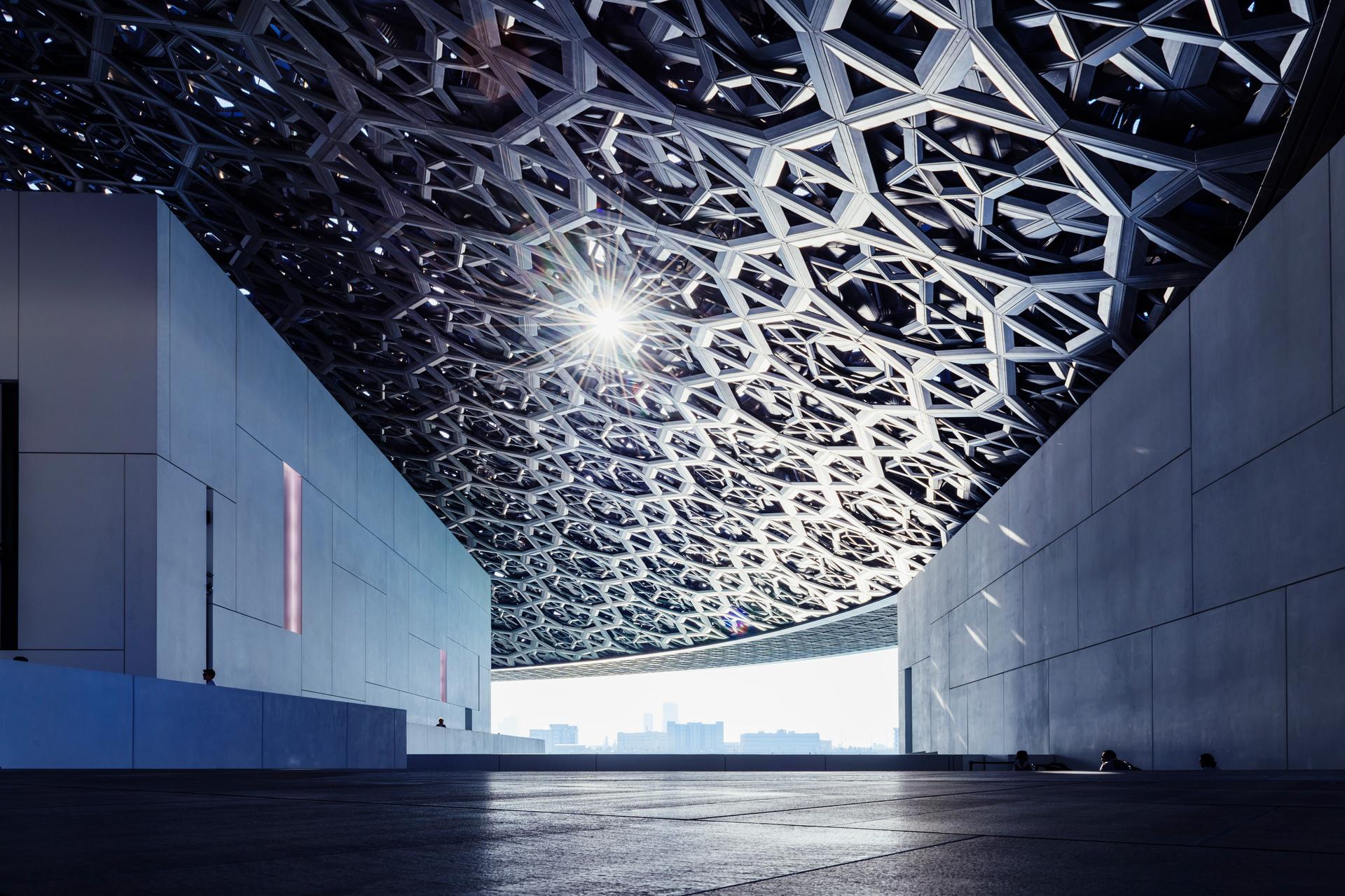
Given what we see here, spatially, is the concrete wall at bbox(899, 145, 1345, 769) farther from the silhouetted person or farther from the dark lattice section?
the dark lattice section

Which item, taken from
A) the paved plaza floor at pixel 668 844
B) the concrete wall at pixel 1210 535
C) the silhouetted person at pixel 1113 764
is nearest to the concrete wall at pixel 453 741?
the concrete wall at pixel 1210 535

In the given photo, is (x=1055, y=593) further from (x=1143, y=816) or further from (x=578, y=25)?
(x=1143, y=816)

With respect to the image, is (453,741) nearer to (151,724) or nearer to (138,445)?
(138,445)

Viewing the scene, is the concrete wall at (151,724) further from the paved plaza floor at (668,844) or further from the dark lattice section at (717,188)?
the dark lattice section at (717,188)

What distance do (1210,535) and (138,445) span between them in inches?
589

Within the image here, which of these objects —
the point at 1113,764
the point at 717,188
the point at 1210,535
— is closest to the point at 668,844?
the point at 1210,535

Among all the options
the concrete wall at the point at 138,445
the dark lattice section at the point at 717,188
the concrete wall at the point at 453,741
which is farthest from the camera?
the concrete wall at the point at 453,741

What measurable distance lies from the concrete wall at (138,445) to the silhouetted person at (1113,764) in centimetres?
1395

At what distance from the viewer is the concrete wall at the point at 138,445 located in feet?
47.0

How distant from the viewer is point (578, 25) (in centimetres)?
1578

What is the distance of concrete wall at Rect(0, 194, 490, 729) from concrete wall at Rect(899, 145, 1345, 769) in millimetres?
14432

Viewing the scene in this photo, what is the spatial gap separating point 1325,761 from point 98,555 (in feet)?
50.7

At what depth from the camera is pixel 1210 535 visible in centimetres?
1339

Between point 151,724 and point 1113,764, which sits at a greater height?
point 151,724
